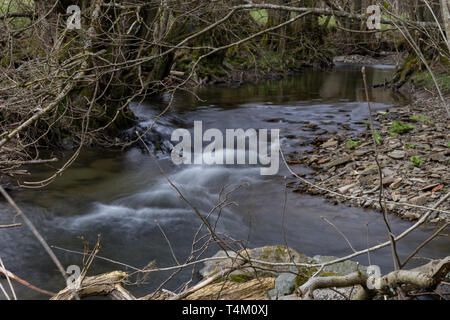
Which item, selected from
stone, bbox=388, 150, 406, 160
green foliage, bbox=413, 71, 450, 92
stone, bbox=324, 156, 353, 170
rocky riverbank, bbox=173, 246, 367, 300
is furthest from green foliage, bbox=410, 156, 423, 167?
green foliage, bbox=413, 71, 450, 92

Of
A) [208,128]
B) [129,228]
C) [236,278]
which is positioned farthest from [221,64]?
[236,278]

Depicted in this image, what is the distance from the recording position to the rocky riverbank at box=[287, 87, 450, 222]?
6129 millimetres

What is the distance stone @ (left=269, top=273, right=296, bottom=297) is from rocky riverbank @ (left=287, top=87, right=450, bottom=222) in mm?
1542

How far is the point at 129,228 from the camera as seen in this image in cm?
619

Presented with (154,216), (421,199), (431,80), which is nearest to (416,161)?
(421,199)

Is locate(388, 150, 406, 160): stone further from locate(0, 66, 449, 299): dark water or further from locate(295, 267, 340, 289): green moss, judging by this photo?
locate(295, 267, 340, 289): green moss

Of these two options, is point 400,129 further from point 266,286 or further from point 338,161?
point 266,286

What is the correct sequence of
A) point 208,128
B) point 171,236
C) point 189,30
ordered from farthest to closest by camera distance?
1. point 189,30
2. point 208,128
3. point 171,236

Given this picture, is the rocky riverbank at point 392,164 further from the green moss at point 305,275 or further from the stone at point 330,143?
the green moss at point 305,275

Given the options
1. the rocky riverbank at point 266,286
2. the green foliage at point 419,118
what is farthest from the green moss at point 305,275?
the green foliage at point 419,118

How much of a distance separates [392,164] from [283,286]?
173 inches

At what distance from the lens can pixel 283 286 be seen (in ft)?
12.0
